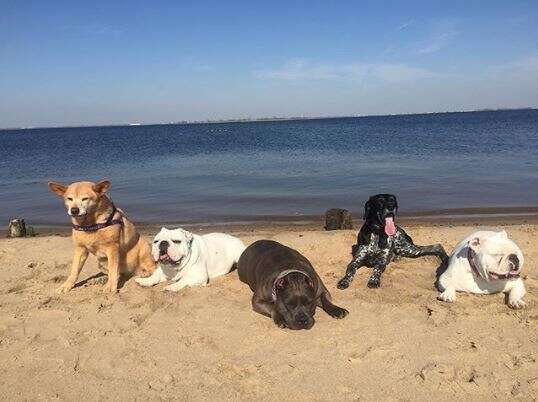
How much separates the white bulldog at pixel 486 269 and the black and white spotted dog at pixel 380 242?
1.21 metres

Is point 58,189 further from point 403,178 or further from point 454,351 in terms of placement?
point 403,178

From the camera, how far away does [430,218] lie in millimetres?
12609

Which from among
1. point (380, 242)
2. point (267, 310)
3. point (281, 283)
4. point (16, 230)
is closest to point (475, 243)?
point (380, 242)

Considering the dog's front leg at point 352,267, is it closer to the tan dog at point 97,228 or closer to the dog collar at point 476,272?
the dog collar at point 476,272

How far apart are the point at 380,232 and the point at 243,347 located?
3517 millimetres


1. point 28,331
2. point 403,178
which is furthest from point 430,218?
point 28,331

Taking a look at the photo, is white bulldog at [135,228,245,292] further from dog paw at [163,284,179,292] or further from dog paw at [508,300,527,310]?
dog paw at [508,300,527,310]

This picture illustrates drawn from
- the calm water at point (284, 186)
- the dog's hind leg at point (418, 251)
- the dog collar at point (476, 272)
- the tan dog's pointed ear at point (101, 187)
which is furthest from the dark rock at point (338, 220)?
A: the tan dog's pointed ear at point (101, 187)

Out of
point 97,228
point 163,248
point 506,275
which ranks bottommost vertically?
point 506,275

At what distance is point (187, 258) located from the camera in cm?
711

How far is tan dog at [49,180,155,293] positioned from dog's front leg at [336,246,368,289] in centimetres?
318

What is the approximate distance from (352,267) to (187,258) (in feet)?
8.22

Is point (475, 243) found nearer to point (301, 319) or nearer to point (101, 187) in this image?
point (301, 319)

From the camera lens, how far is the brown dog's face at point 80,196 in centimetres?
638
